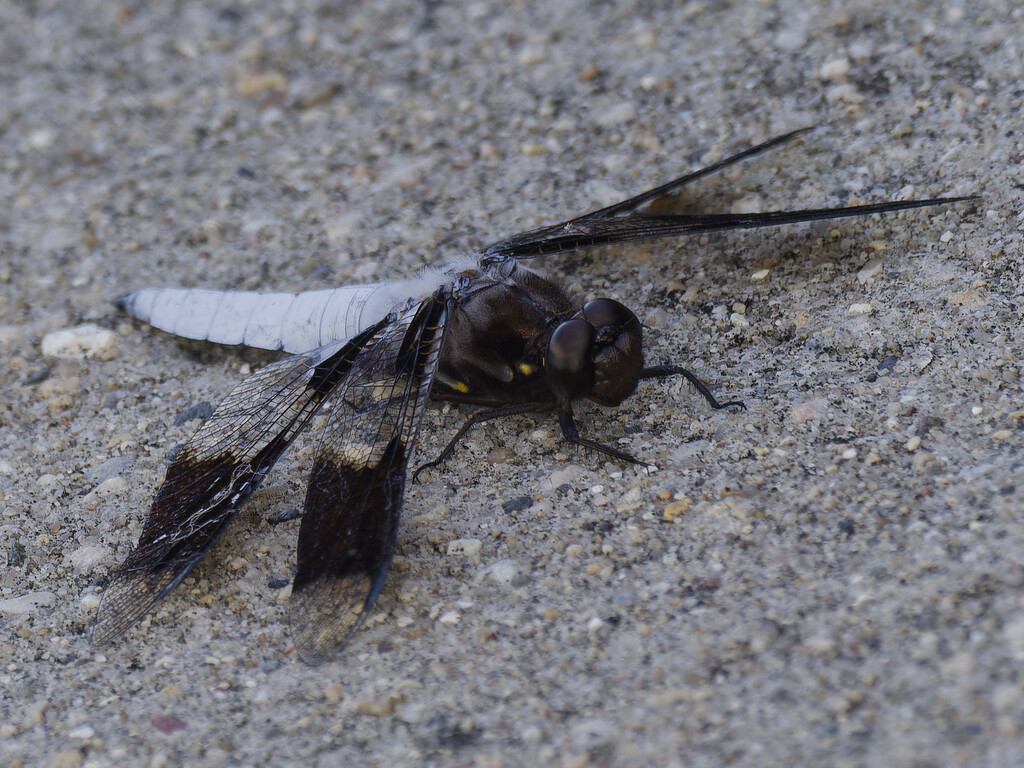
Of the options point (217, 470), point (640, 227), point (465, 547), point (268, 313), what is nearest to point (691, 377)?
point (640, 227)

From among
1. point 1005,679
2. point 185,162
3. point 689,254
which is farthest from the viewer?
point 185,162

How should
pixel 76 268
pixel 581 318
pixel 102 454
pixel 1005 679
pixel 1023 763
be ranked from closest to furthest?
pixel 1023 763
pixel 1005 679
pixel 581 318
pixel 102 454
pixel 76 268

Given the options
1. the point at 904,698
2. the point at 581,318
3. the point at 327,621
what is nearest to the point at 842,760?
the point at 904,698

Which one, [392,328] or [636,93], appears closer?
[392,328]

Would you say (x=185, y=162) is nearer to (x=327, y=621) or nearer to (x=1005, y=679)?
(x=327, y=621)

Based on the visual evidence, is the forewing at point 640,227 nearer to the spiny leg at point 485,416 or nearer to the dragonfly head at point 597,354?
the dragonfly head at point 597,354

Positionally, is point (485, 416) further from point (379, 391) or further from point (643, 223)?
point (643, 223)

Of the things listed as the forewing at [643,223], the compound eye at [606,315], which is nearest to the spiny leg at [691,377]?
the compound eye at [606,315]
